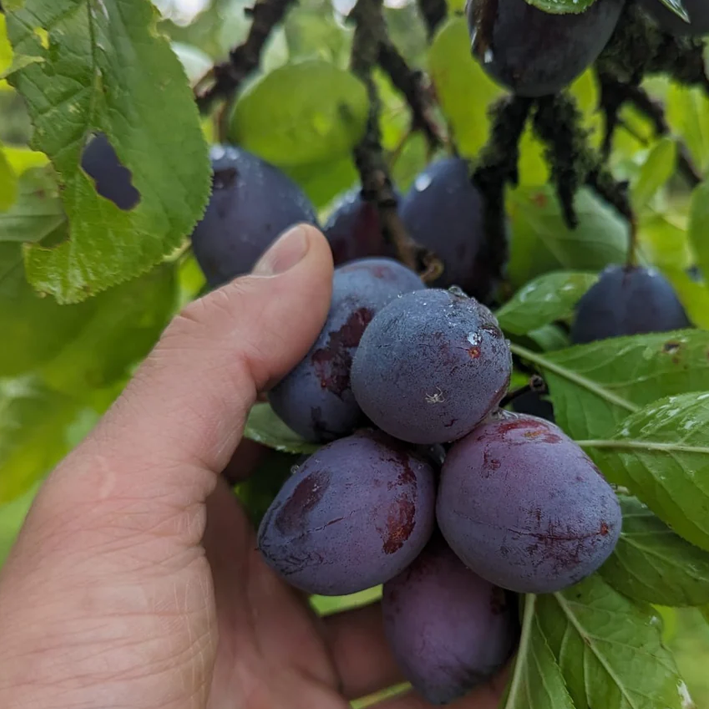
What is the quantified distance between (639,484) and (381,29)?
0.54 metres

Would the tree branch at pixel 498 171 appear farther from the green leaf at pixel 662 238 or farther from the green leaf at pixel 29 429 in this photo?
the green leaf at pixel 29 429

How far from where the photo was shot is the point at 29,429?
80cm

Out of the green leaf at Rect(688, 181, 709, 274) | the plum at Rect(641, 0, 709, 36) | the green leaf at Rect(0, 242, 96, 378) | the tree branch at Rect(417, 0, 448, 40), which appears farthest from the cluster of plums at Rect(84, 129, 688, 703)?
the tree branch at Rect(417, 0, 448, 40)

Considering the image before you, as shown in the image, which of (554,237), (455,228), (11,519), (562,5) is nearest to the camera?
(562,5)

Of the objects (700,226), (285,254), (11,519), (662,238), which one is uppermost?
(285,254)

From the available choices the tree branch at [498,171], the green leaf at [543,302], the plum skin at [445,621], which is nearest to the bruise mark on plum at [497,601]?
the plum skin at [445,621]

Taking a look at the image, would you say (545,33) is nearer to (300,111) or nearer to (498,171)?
(498,171)

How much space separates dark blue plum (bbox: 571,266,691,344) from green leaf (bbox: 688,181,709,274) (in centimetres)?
6

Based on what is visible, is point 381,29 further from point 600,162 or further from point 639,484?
point 639,484

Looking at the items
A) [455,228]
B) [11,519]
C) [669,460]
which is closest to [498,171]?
[455,228]

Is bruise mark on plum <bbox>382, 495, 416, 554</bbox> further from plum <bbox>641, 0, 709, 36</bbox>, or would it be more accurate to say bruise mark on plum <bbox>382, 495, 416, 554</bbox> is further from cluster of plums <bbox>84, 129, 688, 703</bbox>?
plum <bbox>641, 0, 709, 36</bbox>

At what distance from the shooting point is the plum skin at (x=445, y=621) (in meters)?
0.53

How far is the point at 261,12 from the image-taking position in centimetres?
67

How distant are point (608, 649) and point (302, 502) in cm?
26
